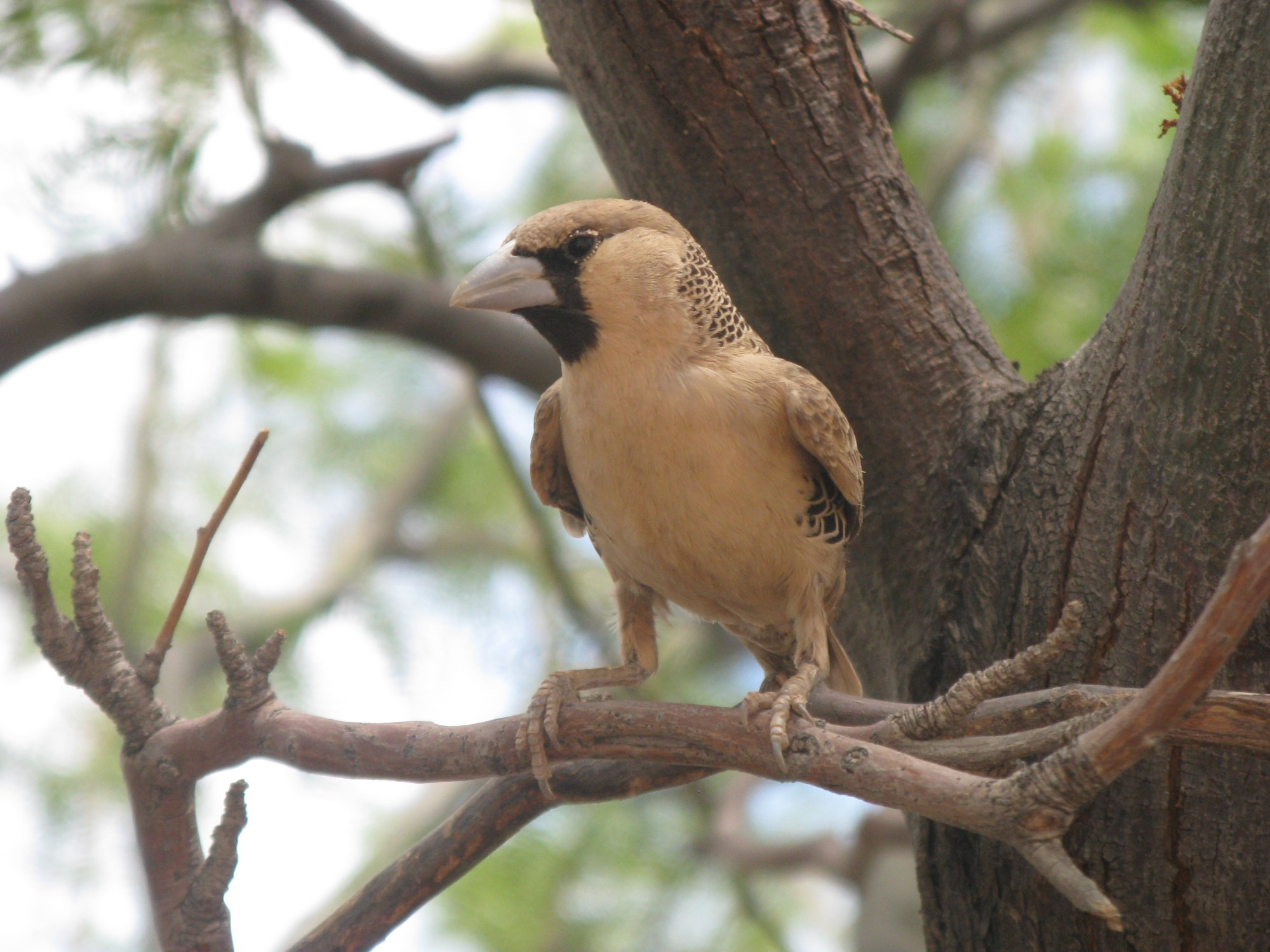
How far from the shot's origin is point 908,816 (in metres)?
2.92

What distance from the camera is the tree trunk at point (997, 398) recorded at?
215 cm

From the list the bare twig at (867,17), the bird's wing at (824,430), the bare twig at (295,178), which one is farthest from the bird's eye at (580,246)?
the bare twig at (295,178)

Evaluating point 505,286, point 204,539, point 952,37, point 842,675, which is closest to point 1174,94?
point 505,286

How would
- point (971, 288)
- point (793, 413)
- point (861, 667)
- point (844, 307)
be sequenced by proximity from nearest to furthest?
point (793, 413) < point (844, 307) < point (861, 667) < point (971, 288)

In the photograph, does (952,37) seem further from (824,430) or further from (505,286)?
(505,286)

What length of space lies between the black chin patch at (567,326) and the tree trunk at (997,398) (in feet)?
1.55

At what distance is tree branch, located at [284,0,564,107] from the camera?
14.6 feet

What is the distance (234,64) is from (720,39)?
2154mm

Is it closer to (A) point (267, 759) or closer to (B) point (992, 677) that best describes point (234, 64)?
(A) point (267, 759)

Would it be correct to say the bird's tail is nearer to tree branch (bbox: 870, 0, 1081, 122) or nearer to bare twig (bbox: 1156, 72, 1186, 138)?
bare twig (bbox: 1156, 72, 1186, 138)

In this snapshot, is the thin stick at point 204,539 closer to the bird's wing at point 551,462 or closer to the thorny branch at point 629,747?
the thorny branch at point 629,747

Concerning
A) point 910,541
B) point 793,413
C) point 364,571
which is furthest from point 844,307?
point 364,571

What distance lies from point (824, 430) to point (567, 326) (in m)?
0.65

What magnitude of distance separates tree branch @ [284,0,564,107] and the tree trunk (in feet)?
5.95
